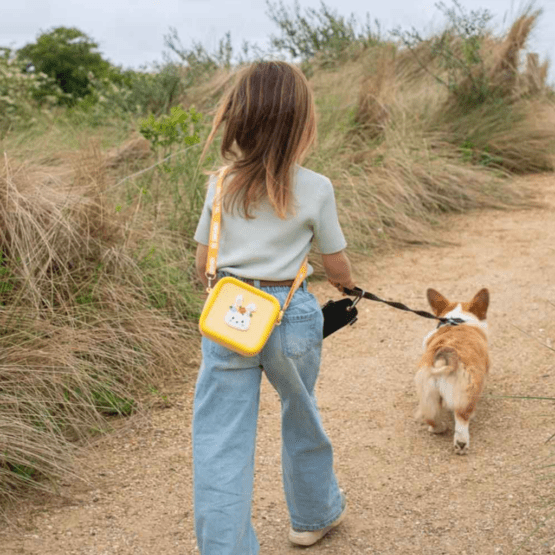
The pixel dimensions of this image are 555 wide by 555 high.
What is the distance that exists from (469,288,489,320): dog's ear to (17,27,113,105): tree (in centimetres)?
985

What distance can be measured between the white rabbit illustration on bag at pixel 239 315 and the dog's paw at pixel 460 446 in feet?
5.96

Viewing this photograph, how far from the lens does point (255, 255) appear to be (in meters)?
2.68

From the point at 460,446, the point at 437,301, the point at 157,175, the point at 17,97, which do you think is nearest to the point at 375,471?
the point at 460,446

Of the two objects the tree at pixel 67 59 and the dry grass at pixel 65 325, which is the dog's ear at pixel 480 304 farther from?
the tree at pixel 67 59

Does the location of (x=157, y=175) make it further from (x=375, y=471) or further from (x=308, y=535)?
(x=308, y=535)

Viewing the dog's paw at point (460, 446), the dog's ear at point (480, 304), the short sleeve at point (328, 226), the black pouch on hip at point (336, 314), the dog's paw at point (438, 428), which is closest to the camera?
the short sleeve at point (328, 226)

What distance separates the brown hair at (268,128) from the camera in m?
2.62

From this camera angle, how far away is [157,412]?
463 centimetres

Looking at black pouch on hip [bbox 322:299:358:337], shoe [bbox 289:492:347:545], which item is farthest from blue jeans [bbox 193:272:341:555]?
shoe [bbox 289:492:347:545]

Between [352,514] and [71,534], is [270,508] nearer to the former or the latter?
[352,514]

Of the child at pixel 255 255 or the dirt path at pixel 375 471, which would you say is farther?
the dirt path at pixel 375 471

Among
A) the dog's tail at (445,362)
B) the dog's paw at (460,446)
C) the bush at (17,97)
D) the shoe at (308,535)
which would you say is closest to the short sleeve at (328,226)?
the shoe at (308,535)

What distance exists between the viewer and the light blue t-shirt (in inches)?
105

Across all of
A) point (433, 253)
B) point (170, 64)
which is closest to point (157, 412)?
point (433, 253)
